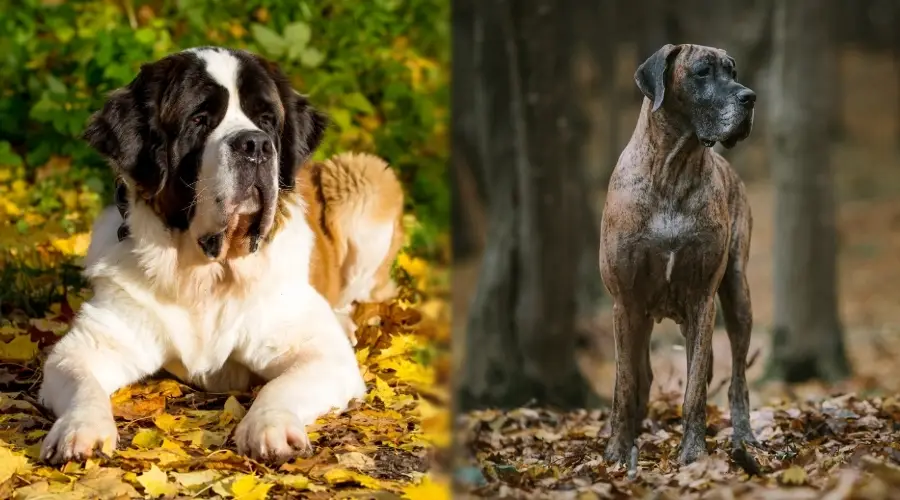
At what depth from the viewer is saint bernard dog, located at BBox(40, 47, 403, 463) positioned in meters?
3.23

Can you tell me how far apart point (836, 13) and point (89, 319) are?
487 cm

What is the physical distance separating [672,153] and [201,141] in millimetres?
1508

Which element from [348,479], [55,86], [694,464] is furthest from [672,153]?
[55,86]

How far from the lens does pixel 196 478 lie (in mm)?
2750

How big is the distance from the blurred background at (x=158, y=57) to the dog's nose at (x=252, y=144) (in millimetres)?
2397

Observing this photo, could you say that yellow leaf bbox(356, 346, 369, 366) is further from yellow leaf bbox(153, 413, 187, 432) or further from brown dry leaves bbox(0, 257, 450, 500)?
yellow leaf bbox(153, 413, 187, 432)

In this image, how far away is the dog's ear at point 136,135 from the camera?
3.34 metres

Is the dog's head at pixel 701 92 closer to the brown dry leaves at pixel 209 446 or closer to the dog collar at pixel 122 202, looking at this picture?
the brown dry leaves at pixel 209 446

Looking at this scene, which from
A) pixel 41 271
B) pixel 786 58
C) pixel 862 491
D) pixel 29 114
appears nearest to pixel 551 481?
pixel 862 491

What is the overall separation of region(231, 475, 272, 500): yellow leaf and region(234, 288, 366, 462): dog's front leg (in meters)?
0.15

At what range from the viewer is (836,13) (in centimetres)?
628

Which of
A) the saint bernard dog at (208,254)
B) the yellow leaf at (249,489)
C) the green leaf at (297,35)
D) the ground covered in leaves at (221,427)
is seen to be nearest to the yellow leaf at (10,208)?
the ground covered in leaves at (221,427)

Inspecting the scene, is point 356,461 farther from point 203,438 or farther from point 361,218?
point 361,218

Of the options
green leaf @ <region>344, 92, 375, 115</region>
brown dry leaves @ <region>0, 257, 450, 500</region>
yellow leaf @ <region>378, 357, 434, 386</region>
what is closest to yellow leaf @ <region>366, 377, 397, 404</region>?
brown dry leaves @ <region>0, 257, 450, 500</region>
